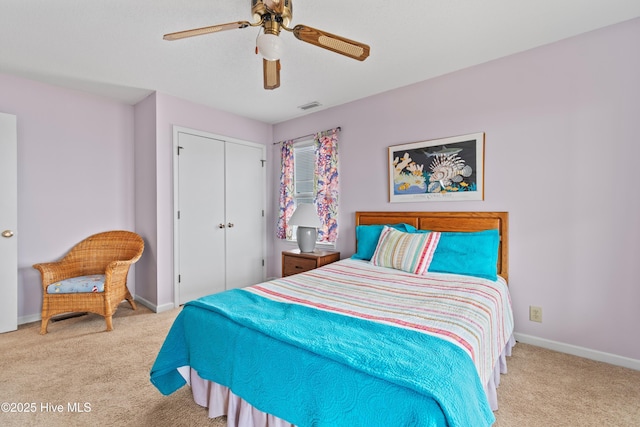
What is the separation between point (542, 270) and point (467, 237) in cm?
63

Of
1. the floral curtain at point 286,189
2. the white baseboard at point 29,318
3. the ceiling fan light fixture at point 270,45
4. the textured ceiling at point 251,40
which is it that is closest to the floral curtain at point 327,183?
the floral curtain at point 286,189

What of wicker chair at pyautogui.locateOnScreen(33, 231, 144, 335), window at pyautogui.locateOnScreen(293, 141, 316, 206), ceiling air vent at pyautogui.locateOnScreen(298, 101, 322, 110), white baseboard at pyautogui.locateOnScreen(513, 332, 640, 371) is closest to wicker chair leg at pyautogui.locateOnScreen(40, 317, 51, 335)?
wicker chair at pyautogui.locateOnScreen(33, 231, 144, 335)

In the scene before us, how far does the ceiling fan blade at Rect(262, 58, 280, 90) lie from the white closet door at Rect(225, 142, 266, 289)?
2.23 metres

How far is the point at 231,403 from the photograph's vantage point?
1517 millimetres

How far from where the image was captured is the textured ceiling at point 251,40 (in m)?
2.00

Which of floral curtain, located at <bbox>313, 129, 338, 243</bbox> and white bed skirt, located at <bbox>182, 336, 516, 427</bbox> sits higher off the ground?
floral curtain, located at <bbox>313, 129, 338, 243</bbox>

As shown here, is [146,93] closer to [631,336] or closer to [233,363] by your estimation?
[233,363]

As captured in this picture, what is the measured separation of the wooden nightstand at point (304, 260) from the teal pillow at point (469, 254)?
4.06 ft

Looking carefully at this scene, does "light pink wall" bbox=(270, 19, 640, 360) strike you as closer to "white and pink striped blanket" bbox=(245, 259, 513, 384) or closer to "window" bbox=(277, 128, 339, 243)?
"white and pink striped blanket" bbox=(245, 259, 513, 384)

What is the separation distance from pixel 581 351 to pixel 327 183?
9.33 feet

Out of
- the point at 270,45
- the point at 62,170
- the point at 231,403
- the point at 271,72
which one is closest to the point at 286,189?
the point at 271,72

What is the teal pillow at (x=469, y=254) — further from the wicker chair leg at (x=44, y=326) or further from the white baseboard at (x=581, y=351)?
the wicker chair leg at (x=44, y=326)

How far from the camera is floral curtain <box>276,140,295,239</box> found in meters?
4.32

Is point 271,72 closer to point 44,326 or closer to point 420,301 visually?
point 420,301
